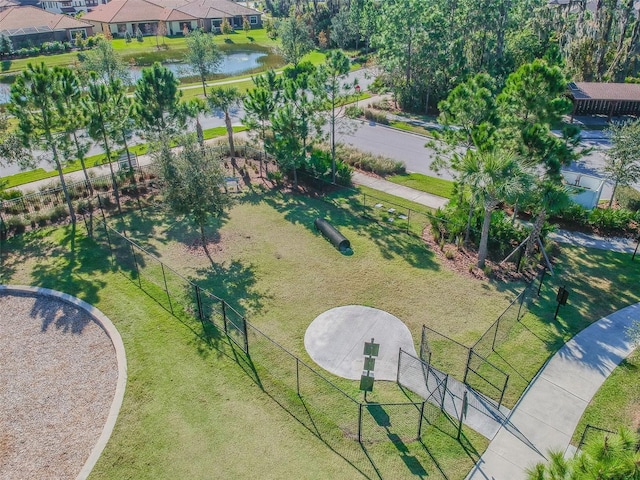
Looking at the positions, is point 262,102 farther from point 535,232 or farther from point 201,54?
point 201,54

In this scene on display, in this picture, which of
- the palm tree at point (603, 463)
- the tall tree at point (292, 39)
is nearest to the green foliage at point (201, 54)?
the tall tree at point (292, 39)

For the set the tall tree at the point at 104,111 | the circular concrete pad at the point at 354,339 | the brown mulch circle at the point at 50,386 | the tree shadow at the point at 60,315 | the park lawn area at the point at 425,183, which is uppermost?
the tall tree at the point at 104,111

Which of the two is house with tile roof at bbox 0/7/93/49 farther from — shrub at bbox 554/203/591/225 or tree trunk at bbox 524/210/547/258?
tree trunk at bbox 524/210/547/258

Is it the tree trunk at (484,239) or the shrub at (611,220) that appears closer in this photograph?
the tree trunk at (484,239)

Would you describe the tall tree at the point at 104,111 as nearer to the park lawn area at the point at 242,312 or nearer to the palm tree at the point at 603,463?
the park lawn area at the point at 242,312

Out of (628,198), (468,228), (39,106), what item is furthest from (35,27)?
(628,198)

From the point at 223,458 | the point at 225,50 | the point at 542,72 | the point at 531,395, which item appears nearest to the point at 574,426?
the point at 531,395

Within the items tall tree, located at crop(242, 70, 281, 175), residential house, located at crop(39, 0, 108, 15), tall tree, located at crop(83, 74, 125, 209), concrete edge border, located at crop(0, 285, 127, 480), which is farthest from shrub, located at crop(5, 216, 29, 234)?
residential house, located at crop(39, 0, 108, 15)
